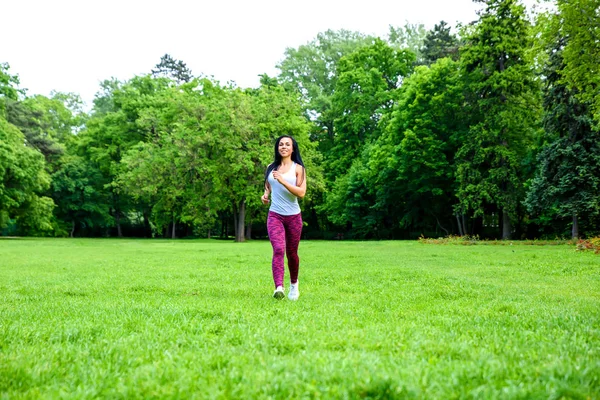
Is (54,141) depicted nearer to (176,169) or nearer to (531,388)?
(176,169)

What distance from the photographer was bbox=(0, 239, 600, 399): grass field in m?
2.88

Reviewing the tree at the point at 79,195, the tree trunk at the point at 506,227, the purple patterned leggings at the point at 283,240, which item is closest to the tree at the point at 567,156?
the tree trunk at the point at 506,227

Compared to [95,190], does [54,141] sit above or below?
above

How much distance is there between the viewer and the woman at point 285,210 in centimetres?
673

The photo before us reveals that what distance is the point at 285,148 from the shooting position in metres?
6.99

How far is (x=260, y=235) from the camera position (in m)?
54.3

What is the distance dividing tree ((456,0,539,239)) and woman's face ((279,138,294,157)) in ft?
84.0

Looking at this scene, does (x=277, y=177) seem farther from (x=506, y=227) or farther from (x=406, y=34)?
(x=406, y=34)

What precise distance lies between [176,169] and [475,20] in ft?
78.1

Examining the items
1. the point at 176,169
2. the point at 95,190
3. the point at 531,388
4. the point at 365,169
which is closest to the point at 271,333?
the point at 531,388

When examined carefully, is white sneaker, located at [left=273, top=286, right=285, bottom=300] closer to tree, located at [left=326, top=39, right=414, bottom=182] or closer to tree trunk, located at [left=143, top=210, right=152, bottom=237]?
tree, located at [left=326, top=39, right=414, bottom=182]

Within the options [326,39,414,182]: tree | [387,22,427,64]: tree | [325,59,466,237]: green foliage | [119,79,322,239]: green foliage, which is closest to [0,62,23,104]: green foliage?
[119,79,322,239]: green foliage

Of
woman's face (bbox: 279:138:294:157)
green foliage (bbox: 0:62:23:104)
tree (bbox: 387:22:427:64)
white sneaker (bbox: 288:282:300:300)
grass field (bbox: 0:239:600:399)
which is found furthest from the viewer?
tree (bbox: 387:22:427:64)

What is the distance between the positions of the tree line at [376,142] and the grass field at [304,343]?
17.5 m
